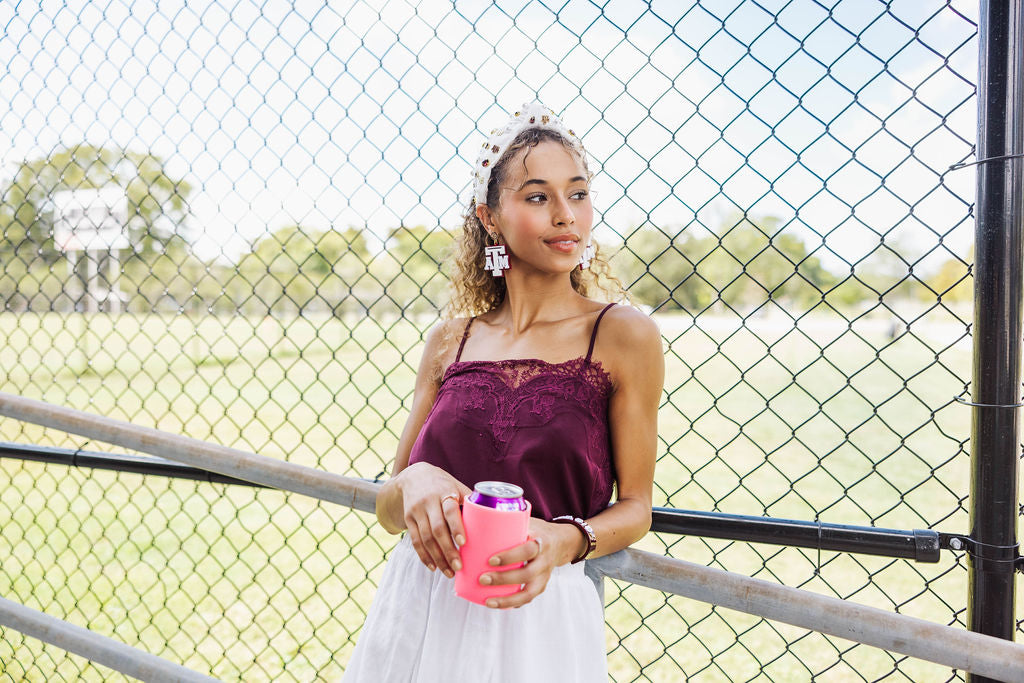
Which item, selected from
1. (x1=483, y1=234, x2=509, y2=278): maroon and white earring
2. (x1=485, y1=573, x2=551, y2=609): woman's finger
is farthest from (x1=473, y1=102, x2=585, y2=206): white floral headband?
(x1=485, y1=573, x2=551, y2=609): woman's finger

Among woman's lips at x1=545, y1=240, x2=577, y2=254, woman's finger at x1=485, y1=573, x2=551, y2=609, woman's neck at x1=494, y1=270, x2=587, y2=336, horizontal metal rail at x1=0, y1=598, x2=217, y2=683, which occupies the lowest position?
horizontal metal rail at x1=0, y1=598, x2=217, y2=683

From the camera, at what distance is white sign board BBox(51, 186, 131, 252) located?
2963 mm

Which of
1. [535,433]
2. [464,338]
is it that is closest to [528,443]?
[535,433]

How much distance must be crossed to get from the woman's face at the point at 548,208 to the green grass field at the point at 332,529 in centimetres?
57

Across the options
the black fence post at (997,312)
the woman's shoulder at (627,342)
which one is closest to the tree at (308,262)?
the woman's shoulder at (627,342)

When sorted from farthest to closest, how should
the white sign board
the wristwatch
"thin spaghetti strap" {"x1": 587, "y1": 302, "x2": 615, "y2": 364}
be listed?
1. the white sign board
2. "thin spaghetti strap" {"x1": 587, "y1": 302, "x2": 615, "y2": 364}
3. the wristwatch

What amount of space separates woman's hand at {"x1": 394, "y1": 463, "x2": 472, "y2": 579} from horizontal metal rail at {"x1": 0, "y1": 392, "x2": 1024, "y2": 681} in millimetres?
165

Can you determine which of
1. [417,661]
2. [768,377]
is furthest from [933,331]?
[417,661]

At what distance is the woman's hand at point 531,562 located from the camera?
3.15ft

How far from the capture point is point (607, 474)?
1.35 metres

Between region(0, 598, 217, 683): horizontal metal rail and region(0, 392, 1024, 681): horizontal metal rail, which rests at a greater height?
region(0, 392, 1024, 681): horizontal metal rail

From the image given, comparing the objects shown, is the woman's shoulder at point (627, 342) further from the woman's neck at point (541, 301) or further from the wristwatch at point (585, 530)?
the wristwatch at point (585, 530)

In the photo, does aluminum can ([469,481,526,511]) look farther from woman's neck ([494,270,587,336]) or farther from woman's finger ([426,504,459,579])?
woman's neck ([494,270,587,336])

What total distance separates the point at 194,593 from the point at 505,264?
598cm
